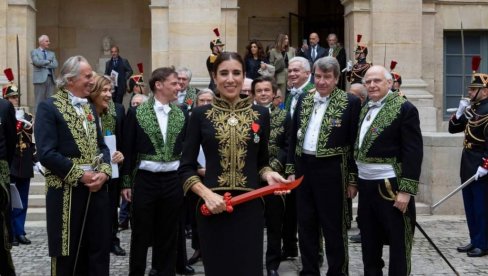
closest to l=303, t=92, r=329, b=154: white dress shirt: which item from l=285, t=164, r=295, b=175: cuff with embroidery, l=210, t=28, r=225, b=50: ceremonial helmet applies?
l=285, t=164, r=295, b=175: cuff with embroidery

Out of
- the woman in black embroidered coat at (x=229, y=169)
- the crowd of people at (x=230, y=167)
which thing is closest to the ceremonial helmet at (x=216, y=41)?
the crowd of people at (x=230, y=167)

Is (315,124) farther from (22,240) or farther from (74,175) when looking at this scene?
(22,240)

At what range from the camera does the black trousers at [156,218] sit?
6.72 meters

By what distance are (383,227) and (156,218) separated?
7.01 feet

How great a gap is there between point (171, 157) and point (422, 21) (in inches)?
397

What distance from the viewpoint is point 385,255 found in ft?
27.6

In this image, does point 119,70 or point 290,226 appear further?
point 119,70

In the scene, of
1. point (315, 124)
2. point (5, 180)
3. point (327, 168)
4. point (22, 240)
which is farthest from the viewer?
point (22, 240)

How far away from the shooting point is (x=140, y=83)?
10.2 metres

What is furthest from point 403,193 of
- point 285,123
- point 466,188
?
point 466,188

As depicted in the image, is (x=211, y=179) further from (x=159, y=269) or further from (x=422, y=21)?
(x=422, y=21)

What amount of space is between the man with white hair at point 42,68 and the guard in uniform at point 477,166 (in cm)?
874

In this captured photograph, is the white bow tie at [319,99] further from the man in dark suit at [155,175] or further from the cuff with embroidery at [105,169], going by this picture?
the cuff with embroidery at [105,169]

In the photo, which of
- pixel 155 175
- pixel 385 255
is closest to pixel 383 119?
pixel 155 175
